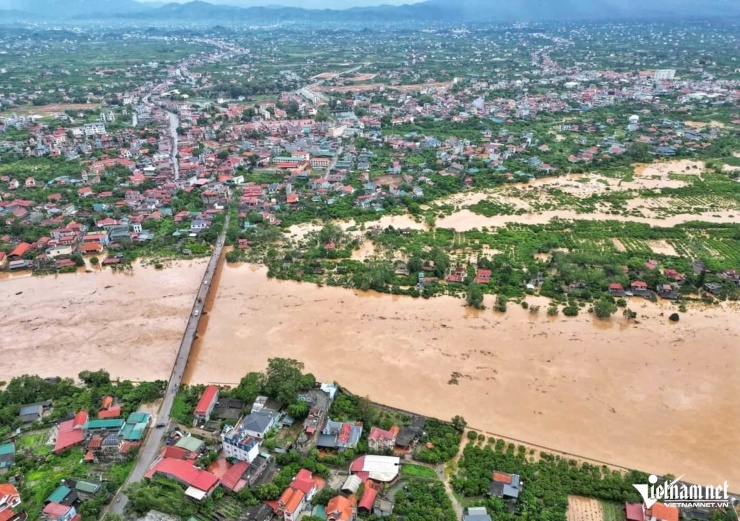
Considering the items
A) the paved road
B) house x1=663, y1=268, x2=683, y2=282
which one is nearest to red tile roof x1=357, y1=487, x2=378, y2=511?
the paved road

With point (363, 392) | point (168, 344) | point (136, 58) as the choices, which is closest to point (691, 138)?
point (363, 392)

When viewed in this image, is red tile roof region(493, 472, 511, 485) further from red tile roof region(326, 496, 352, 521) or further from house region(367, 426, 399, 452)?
red tile roof region(326, 496, 352, 521)

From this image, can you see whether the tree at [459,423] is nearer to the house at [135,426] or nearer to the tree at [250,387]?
the tree at [250,387]

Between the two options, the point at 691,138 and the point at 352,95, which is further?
the point at 352,95


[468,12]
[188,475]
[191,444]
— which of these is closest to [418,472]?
[188,475]

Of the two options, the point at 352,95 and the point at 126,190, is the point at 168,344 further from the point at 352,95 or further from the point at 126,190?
the point at 352,95

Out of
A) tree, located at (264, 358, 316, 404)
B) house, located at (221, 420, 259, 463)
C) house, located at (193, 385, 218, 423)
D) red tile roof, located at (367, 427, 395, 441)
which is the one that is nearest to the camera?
house, located at (221, 420, 259, 463)

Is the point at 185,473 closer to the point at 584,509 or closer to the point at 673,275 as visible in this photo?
the point at 584,509
